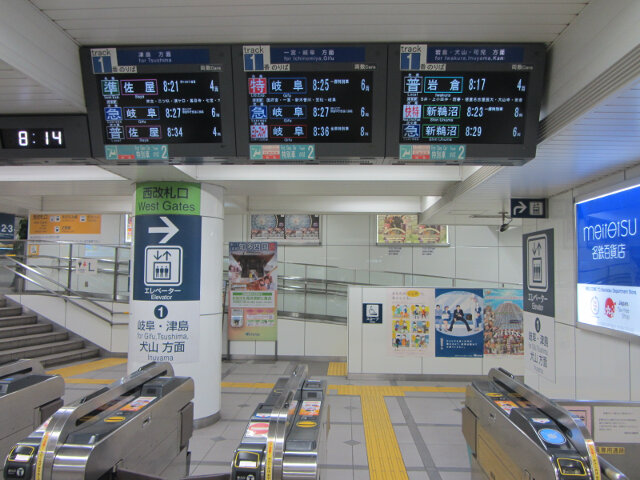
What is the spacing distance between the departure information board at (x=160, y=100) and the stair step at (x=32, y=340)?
6.76m

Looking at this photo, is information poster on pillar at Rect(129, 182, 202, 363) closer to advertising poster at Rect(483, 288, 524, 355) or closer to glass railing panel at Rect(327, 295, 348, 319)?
glass railing panel at Rect(327, 295, 348, 319)

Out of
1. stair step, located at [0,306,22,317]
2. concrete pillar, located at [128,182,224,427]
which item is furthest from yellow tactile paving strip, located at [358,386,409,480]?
stair step, located at [0,306,22,317]

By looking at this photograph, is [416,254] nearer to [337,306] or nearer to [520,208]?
[337,306]

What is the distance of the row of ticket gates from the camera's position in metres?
2.12

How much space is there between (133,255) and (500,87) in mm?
4117

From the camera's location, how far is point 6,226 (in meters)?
10.5

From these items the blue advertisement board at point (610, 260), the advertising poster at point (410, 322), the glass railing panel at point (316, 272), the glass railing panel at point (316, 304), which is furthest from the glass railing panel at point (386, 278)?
the blue advertisement board at point (610, 260)

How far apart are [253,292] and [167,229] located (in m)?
Result: 2.68

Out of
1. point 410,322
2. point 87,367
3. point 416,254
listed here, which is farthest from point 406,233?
point 87,367

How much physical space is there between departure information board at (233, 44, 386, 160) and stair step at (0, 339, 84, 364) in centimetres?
709

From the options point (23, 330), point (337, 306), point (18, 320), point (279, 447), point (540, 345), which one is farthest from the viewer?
point (337, 306)

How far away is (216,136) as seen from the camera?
2975 mm

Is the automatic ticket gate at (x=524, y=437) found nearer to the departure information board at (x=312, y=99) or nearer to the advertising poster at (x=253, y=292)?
Answer: the departure information board at (x=312, y=99)

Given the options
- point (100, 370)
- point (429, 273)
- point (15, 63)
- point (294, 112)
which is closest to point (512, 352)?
point (429, 273)
